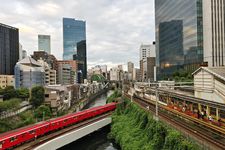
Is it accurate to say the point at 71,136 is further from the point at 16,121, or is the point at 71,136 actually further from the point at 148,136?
the point at 16,121

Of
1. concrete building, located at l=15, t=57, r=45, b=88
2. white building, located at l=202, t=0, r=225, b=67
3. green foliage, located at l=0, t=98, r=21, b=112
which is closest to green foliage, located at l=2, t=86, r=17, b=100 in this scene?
green foliage, located at l=0, t=98, r=21, b=112

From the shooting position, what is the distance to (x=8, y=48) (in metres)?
138

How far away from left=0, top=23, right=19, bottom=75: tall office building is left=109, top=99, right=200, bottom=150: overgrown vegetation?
109596 mm

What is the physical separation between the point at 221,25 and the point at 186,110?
36935mm

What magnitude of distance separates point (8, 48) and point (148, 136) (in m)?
127

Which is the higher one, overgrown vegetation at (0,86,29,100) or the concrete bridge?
overgrown vegetation at (0,86,29,100)

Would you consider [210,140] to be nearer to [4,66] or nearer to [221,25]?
[221,25]

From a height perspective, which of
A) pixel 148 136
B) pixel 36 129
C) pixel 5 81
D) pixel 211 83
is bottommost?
pixel 36 129

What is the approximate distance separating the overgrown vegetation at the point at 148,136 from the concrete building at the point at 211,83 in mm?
6774

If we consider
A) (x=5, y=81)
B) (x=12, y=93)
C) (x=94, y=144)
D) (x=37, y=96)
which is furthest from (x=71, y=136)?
(x=5, y=81)

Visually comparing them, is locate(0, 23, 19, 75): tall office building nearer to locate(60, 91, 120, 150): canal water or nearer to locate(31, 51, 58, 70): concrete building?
locate(31, 51, 58, 70): concrete building

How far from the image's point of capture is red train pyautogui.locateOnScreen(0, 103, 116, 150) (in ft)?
92.2

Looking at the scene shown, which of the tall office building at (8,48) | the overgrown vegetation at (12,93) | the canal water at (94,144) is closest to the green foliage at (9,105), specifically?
the overgrown vegetation at (12,93)

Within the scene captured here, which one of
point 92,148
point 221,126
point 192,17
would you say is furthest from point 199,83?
point 192,17
